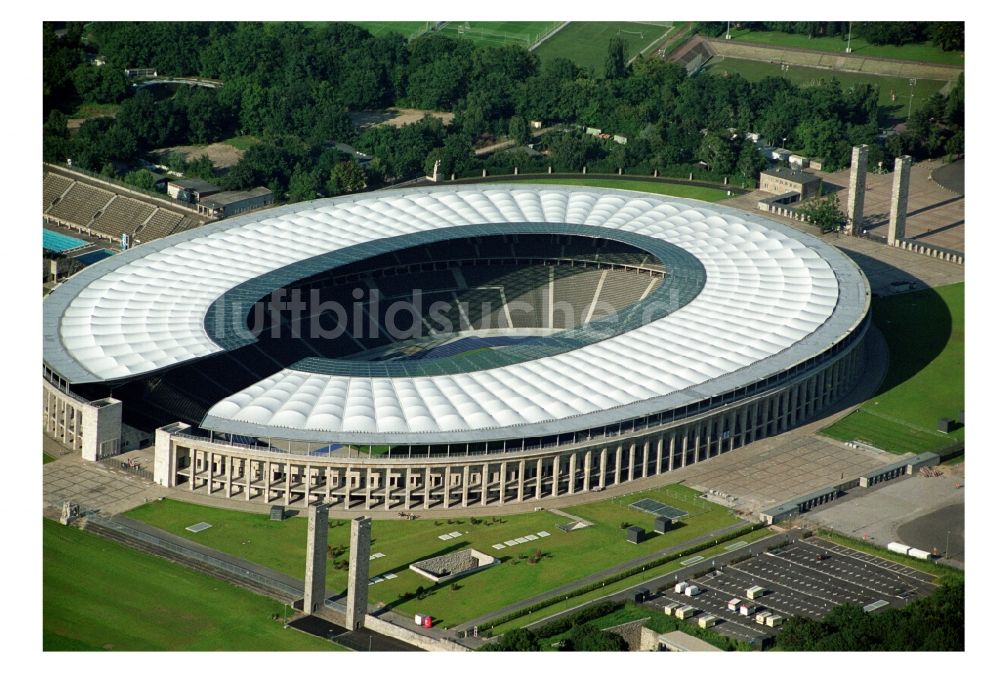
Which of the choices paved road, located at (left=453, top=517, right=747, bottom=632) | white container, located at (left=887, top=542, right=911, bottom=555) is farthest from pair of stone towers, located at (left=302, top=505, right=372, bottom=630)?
white container, located at (left=887, top=542, right=911, bottom=555)

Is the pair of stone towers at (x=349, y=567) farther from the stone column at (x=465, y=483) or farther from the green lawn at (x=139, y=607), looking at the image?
the stone column at (x=465, y=483)

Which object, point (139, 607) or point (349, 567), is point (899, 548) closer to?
point (349, 567)

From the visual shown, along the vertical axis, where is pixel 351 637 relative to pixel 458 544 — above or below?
below

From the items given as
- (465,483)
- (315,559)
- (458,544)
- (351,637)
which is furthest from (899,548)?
(315,559)

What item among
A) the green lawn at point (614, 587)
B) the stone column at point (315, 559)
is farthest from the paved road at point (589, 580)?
the stone column at point (315, 559)

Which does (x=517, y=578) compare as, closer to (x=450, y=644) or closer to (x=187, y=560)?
(x=450, y=644)

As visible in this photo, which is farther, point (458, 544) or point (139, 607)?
point (458, 544)

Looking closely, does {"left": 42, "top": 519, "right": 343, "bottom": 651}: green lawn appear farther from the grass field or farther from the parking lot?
the parking lot
